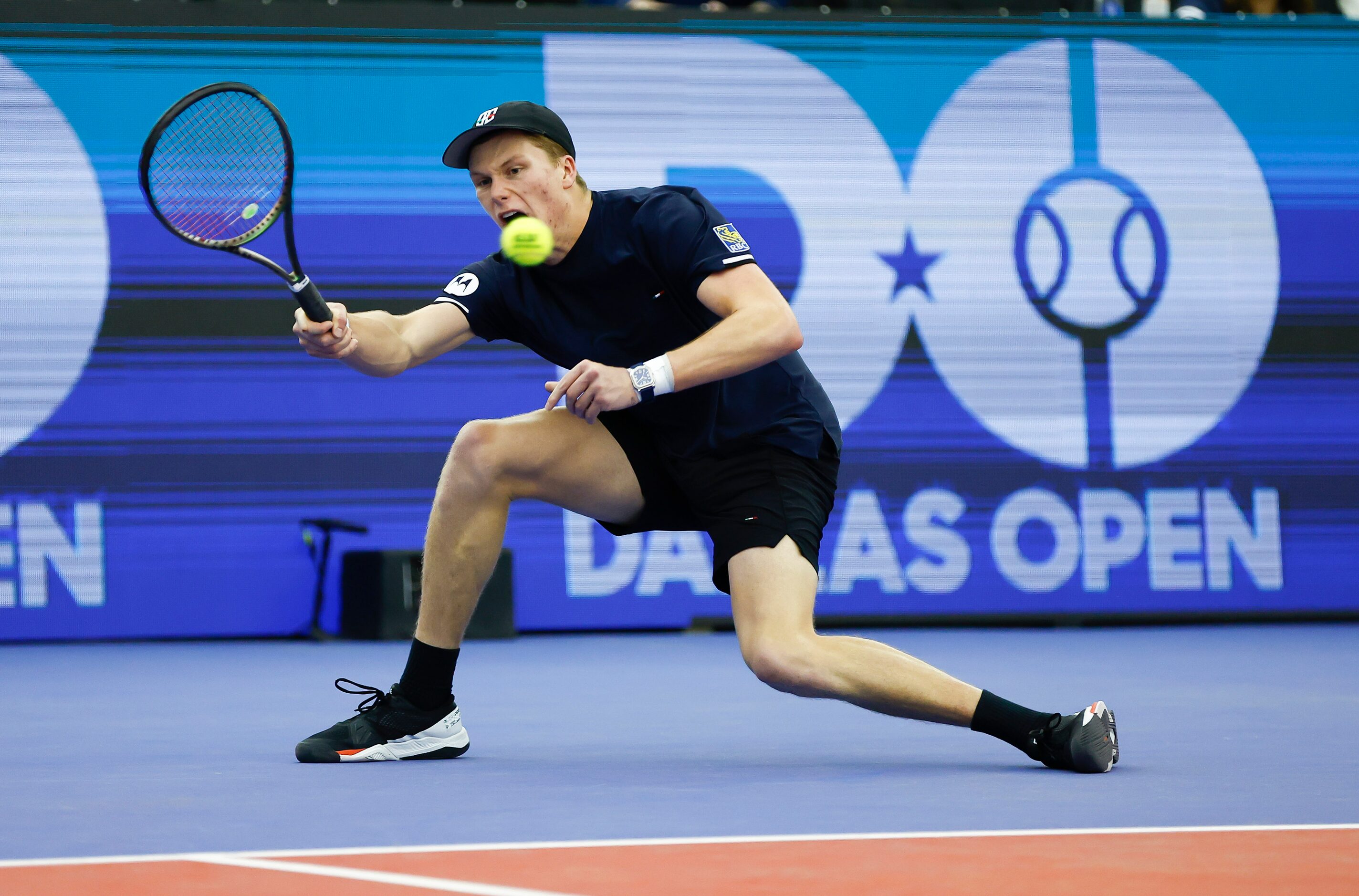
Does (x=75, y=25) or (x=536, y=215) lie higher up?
(x=75, y=25)

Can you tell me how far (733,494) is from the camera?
410 cm

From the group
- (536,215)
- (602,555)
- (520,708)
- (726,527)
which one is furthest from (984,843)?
(602,555)

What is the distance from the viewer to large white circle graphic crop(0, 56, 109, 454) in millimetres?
8102

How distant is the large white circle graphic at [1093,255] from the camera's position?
8.80m

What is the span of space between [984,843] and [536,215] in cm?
204

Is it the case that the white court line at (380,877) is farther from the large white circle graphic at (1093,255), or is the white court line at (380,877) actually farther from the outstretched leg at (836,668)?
the large white circle graphic at (1093,255)

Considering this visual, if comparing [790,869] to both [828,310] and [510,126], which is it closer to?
[510,126]

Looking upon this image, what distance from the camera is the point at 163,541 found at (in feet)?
27.0

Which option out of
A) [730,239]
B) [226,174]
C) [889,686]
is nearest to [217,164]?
[226,174]

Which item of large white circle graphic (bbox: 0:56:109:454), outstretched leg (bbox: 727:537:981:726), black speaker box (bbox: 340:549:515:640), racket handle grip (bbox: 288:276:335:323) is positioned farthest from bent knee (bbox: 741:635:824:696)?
large white circle graphic (bbox: 0:56:109:454)

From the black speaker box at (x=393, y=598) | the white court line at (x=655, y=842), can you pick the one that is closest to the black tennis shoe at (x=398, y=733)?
the white court line at (x=655, y=842)

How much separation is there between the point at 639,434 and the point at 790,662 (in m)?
0.86

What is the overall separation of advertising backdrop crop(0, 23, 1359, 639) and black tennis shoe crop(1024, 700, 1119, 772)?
483cm

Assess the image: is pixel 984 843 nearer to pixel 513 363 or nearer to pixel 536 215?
pixel 536 215
